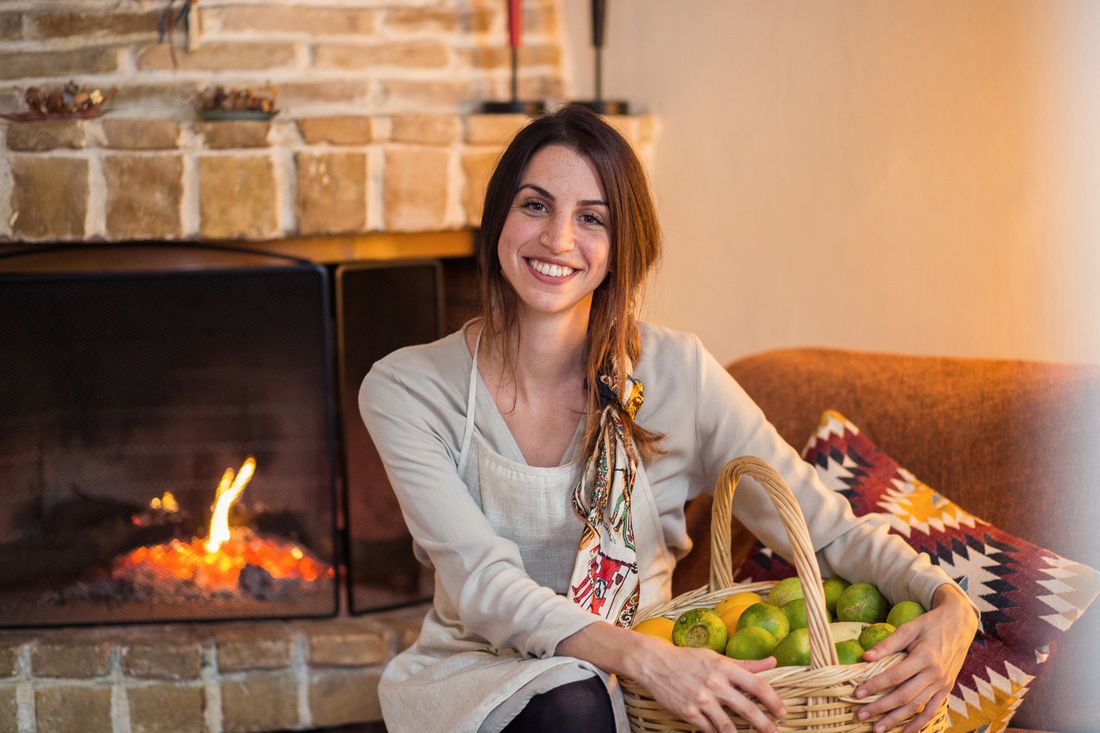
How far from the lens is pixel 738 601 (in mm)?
1425

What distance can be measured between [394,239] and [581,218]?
2.83 ft

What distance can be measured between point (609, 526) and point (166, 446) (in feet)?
3.82

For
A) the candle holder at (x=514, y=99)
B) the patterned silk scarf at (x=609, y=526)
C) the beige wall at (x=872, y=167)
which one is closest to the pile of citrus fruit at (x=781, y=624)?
the patterned silk scarf at (x=609, y=526)

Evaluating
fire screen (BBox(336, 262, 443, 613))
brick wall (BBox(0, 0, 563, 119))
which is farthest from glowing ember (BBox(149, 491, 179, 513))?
brick wall (BBox(0, 0, 563, 119))

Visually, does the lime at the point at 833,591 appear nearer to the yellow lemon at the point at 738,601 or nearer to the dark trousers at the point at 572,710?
the yellow lemon at the point at 738,601

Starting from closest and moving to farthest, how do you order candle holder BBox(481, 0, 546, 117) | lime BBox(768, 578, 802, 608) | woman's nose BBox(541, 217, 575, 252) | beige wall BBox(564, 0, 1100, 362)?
1. lime BBox(768, 578, 802, 608)
2. woman's nose BBox(541, 217, 575, 252)
3. beige wall BBox(564, 0, 1100, 362)
4. candle holder BBox(481, 0, 546, 117)

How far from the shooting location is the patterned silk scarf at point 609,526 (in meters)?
1.50

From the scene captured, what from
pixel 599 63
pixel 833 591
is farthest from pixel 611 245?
pixel 599 63

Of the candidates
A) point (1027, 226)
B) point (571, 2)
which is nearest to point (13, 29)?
point (571, 2)

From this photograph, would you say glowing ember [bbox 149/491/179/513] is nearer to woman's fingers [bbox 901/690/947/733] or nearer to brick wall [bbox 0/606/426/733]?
brick wall [bbox 0/606/426/733]

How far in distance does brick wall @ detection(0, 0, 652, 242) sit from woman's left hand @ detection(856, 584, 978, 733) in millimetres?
1105

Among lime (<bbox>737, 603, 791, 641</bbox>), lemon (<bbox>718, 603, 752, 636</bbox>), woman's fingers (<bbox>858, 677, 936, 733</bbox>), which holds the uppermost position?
lime (<bbox>737, 603, 791, 641</bbox>)

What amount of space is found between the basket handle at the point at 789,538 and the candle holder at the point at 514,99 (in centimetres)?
114

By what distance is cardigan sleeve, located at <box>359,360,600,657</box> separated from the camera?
139cm
